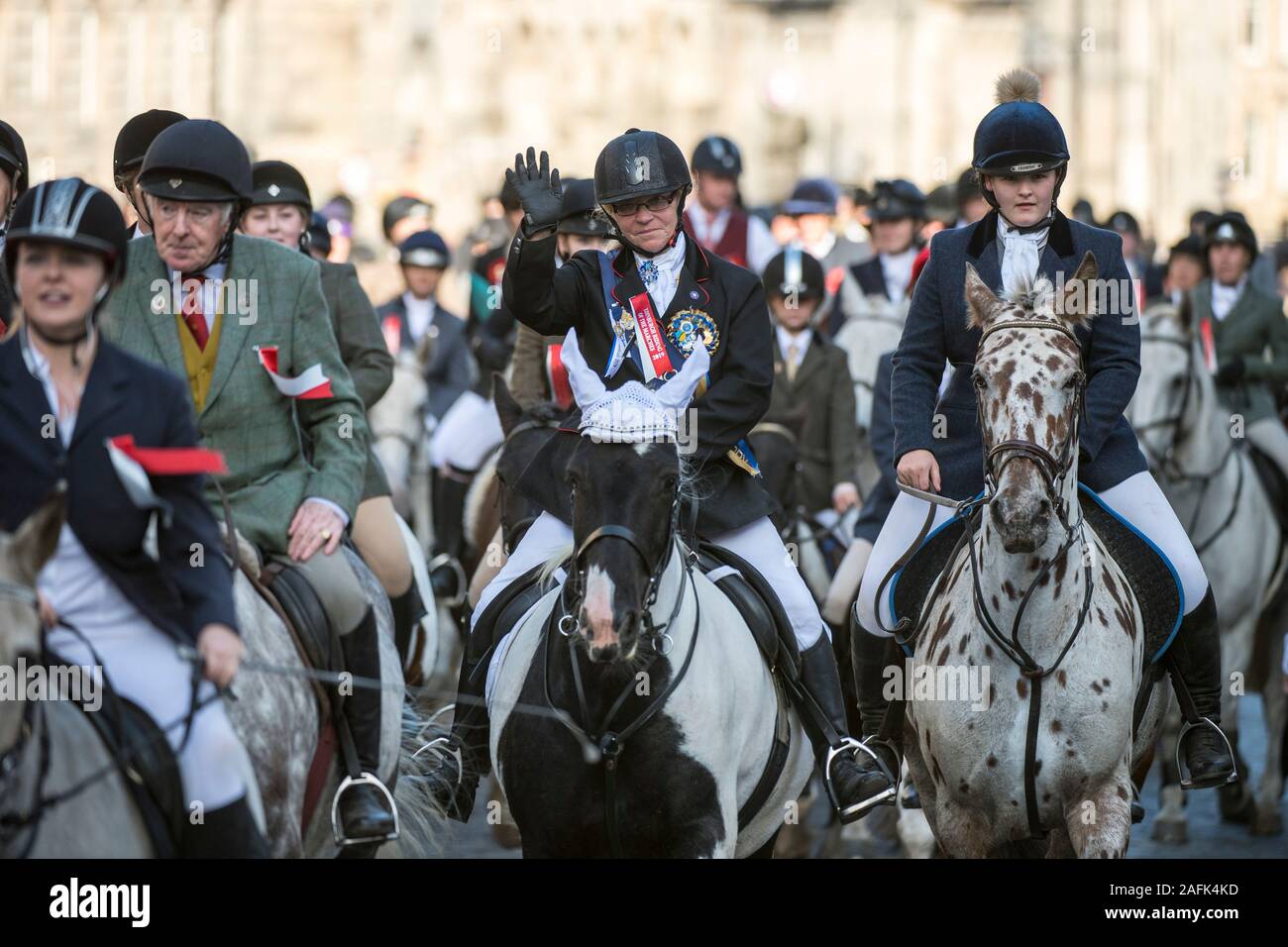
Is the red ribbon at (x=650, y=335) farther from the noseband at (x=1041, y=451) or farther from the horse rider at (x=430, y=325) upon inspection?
the horse rider at (x=430, y=325)

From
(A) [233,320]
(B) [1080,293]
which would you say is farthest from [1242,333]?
(A) [233,320]

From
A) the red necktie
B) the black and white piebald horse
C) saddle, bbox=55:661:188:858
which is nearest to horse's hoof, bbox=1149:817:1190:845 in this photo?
the black and white piebald horse

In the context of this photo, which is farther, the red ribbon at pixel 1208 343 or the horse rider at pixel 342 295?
the red ribbon at pixel 1208 343

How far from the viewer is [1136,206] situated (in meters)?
42.7

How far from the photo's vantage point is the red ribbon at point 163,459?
5.79 meters

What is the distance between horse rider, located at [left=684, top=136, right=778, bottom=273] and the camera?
17.4 m

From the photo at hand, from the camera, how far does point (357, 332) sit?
36.0 feet

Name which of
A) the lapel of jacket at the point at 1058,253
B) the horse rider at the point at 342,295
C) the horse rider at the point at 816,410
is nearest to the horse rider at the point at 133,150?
the horse rider at the point at 342,295

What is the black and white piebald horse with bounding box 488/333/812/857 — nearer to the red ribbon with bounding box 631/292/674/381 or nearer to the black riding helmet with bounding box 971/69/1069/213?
the red ribbon with bounding box 631/292/674/381

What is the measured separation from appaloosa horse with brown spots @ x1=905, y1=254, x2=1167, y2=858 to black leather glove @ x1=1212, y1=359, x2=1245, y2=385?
6.86 meters

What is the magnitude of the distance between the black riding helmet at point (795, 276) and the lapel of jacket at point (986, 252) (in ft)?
18.3

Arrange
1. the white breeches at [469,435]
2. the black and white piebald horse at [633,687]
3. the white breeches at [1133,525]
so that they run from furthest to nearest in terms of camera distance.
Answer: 1. the white breeches at [469,435]
2. the white breeches at [1133,525]
3. the black and white piebald horse at [633,687]

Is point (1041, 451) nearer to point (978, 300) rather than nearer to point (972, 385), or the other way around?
point (978, 300)

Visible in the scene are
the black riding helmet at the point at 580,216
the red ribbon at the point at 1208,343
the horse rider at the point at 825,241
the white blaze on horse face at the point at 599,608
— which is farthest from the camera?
the horse rider at the point at 825,241
